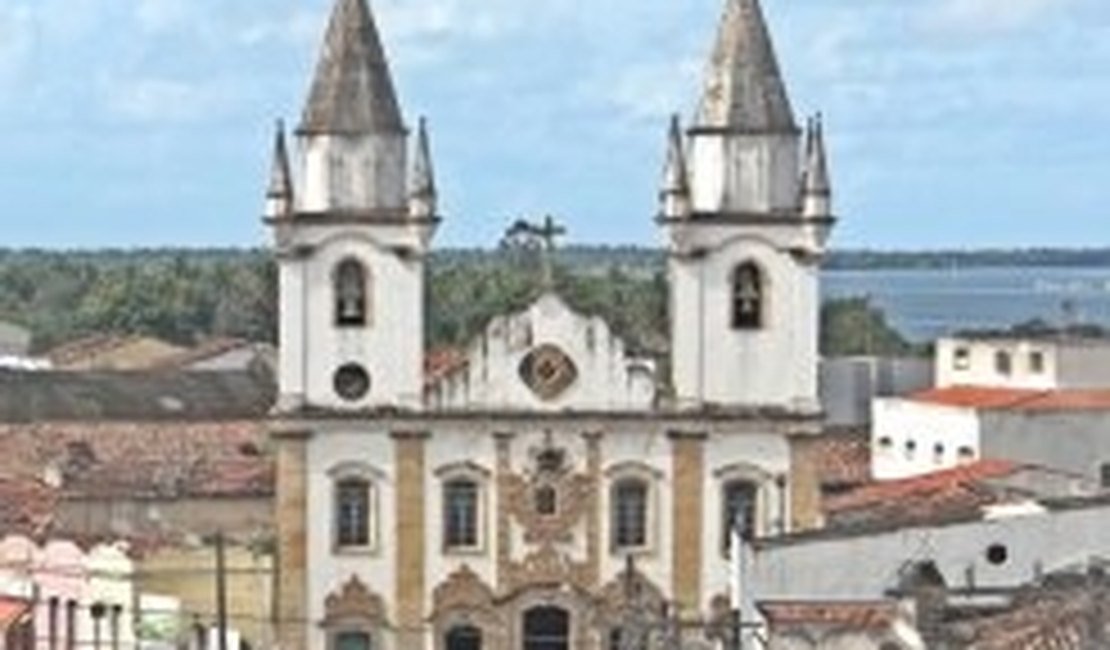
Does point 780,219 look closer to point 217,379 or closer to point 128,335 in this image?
point 217,379

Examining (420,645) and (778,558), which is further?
(420,645)

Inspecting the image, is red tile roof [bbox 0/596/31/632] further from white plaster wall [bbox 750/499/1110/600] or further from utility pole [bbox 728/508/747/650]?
white plaster wall [bbox 750/499/1110/600]

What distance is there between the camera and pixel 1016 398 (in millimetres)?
95250

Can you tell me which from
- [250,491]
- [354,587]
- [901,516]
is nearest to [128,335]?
[250,491]

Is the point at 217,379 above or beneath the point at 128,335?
beneath

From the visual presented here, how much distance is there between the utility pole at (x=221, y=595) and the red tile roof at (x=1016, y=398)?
2670cm

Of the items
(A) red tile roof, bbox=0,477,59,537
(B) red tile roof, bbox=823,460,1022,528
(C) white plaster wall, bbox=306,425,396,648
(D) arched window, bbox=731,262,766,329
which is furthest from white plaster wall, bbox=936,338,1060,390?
(C) white plaster wall, bbox=306,425,396,648

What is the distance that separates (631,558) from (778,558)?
1455cm

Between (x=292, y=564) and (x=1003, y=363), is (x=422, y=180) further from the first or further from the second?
(x=1003, y=363)

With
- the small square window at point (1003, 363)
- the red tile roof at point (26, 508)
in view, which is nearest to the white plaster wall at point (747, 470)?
the red tile roof at point (26, 508)

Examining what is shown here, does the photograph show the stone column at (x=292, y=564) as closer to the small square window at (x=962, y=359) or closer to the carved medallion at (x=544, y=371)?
the carved medallion at (x=544, y=371)

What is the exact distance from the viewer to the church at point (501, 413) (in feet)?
230

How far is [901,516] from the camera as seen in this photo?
6022 cm

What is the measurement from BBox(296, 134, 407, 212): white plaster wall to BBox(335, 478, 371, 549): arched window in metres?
4.60
